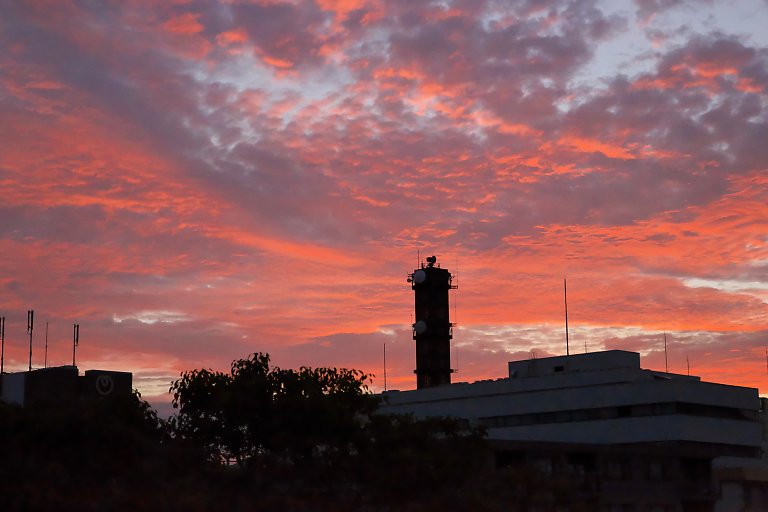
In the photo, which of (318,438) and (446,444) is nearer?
(446,444)

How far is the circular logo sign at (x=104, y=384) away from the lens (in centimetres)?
9781

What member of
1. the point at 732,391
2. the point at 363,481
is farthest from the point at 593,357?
the point at 363,481

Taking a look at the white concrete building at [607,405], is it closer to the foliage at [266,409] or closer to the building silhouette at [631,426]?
the building silhouette at [631,426]

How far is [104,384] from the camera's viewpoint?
98.4m

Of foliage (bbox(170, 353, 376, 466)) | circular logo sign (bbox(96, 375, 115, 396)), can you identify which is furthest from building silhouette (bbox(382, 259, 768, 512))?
circular logo sign (bbox(96, 375, 115, 396))

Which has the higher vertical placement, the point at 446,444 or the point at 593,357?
the point at 593,357

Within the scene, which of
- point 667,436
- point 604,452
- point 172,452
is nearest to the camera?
point 172,452

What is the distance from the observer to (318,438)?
70.1 metres

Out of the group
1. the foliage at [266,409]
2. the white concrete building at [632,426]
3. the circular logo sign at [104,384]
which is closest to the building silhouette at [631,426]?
the white concrete building at [632,426]

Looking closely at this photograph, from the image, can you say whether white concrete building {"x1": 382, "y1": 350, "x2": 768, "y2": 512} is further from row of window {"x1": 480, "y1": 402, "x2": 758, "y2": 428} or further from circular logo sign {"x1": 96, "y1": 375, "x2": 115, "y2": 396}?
circular logo sign {"x1": 96, "y1": 375, "x2": 115, "y2": 396}

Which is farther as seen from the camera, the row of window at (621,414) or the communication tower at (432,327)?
the communication tower at (432,327)

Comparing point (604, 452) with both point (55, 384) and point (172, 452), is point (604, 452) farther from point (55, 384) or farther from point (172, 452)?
point (172, 452)

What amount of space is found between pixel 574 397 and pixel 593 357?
7.05m

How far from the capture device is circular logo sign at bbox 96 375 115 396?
97.8 m
